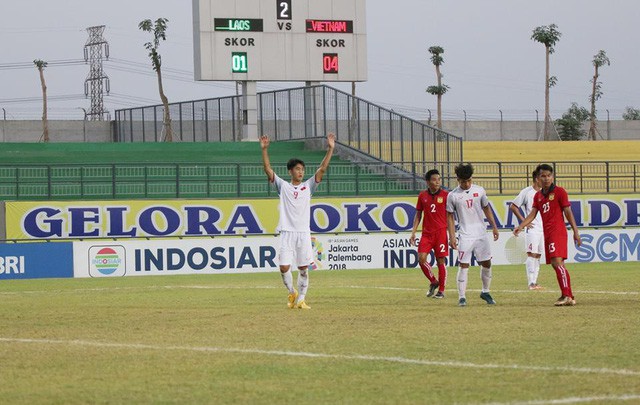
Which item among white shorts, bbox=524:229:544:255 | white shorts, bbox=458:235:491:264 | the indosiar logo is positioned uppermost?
white shorts, bbox=458:235:491:264

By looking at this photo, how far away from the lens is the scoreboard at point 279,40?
40750 millimetres

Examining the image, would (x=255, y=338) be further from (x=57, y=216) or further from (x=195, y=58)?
(x=195, y=58)

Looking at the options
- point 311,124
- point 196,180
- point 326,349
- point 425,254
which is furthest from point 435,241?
point 311,124

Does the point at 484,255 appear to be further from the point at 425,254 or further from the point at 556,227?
the point at 425,254

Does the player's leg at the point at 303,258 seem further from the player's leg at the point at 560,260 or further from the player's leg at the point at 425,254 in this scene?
the player's leg at the point at 560,260

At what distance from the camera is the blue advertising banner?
30.6 m

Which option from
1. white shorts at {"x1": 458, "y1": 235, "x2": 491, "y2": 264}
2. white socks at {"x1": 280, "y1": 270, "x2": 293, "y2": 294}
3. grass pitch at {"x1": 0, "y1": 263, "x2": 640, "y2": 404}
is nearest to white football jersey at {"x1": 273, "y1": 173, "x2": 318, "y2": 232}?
white socks at {"x1": 280, "y1": 270, "x2": 293, "y2": 294}

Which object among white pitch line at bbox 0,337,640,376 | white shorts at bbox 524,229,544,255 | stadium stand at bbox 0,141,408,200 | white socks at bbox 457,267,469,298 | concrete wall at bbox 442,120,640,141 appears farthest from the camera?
concrete wall at bbox 442,120,640,141

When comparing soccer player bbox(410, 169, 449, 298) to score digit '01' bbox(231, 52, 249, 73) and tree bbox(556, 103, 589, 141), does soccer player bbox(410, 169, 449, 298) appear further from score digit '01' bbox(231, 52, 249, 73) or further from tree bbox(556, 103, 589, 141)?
tree bbox(556, 103, 589, 141)

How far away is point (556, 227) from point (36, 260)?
669 inches

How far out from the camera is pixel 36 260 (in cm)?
3078

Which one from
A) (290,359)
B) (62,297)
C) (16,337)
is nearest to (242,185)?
(62,297)

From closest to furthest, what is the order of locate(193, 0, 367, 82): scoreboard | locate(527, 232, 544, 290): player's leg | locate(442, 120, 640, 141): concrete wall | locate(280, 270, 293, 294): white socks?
locate(280, 270, 293, 294): white socks → locate(527, 232, 544, 290): player's leg → locate(193, 0, 367, 82): scoreboard → locate(442, 120, 640, 141): concrete wall

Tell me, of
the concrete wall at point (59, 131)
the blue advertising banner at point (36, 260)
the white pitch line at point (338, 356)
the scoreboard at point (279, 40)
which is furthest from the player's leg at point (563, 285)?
the concrete wall at point (59, 131)
